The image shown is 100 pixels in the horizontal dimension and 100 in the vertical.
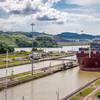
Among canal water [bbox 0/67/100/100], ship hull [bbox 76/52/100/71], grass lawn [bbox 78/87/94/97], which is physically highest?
ship hull [bbox 76/52/100/71]

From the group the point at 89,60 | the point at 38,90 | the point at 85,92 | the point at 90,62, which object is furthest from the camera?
the point at 89,60

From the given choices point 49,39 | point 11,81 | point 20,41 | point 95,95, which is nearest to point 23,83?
point 11,81

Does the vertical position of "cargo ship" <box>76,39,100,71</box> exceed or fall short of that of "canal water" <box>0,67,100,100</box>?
it exceeds it

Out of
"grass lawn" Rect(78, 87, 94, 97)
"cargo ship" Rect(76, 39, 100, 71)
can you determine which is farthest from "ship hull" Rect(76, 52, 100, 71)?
"grass lawn" Rect(78, 87, 94, 97)

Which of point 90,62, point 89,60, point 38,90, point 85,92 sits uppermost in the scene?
point 89,60

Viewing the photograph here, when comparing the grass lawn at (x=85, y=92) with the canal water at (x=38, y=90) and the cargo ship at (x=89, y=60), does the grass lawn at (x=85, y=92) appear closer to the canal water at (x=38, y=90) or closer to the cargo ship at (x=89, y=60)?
the canal water at (x=38, y=90)

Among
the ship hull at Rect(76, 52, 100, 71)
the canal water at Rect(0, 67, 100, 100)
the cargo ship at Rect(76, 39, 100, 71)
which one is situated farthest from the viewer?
the cargo ship at Rect(76, 39, 100, 71)

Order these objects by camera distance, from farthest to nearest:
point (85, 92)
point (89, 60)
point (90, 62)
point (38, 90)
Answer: point (89, 60)
point (90, 62)
point (38, 90)
point (85, 92)

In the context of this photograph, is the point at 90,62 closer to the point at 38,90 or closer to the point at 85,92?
the point at 38,90

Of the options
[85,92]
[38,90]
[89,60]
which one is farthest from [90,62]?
[85,92]

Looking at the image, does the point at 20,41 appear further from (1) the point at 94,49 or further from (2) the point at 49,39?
(1) the point at 94,49

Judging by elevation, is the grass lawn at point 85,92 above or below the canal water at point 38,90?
above

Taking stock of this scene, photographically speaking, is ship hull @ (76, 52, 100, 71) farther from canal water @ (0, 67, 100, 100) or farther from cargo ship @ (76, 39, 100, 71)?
canal water @ (0, 67, 100, 100)

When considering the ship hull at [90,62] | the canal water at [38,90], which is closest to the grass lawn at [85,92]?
the canal water at [38,90]
